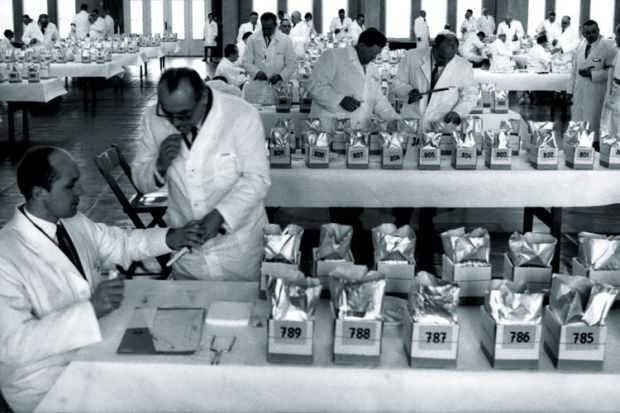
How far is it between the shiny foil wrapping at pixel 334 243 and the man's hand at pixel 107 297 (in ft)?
1.82

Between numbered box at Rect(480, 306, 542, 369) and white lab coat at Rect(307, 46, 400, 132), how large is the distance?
3398mm

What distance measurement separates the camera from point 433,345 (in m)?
1.95

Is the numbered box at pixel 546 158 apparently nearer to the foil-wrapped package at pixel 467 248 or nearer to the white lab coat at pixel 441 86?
the white lab coat at pixel 441 86

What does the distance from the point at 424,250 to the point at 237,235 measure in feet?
7.69

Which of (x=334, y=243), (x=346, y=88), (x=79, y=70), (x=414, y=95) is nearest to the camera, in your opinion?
(x=334, y=243)

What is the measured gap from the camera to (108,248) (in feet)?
8.65

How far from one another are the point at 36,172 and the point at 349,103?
3069 mm

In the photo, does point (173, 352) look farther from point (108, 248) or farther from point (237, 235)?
point (237, 235)

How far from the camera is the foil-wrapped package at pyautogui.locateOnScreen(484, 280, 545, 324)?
76.0 inches

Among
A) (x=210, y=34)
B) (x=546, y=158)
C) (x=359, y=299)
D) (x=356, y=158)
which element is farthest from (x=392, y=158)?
(x=210, y=34)

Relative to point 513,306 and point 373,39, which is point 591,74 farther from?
point 513,306

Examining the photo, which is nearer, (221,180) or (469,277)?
(469,277)

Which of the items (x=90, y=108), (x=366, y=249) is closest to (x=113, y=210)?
(x=366, y=249)

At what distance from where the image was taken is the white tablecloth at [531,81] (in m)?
10.7
